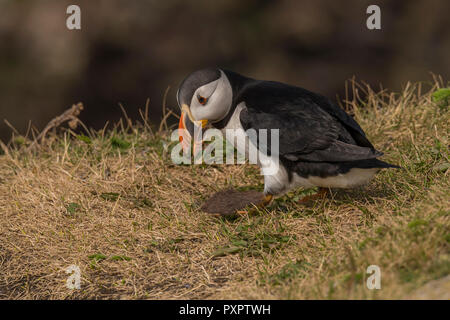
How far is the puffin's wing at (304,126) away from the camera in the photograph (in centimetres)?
407

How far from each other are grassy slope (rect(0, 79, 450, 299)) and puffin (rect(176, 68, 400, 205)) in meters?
0.26

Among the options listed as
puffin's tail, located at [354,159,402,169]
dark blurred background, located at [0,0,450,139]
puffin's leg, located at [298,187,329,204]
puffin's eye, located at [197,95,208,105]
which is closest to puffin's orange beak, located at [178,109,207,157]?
puffin's eye, located at [197,95,208,105]

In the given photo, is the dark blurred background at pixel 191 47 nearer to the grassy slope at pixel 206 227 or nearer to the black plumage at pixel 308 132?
the grassy slope at pixel 206 227

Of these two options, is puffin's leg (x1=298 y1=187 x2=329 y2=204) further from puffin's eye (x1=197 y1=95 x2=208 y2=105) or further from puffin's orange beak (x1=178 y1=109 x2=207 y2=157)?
puffin's eye (x1=197 y1=95 x2=208 y2=105)

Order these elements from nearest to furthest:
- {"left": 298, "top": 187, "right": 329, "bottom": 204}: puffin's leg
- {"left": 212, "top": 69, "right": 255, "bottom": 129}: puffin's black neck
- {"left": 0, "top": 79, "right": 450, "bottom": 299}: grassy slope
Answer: {"left": 0, "top": 79, "right": 450, "bottom": 299}: grassy slope
{"left": 212, "top": 69, "right": 255, "bottom": 129}: puffin's black neck
{"left": 298, "top": 187, "right": 329, "bottom": 204}: puffin's leg

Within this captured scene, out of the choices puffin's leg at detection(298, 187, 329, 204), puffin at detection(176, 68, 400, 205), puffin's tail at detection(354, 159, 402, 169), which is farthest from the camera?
puffin's leg at detection(298, 187, 329, 204)

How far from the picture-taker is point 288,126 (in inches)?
163

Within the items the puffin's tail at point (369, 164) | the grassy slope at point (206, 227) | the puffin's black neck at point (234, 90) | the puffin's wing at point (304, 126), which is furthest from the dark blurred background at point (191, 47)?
the puffin's tail at point (369, 164)

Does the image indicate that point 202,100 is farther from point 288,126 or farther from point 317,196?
point 317,196

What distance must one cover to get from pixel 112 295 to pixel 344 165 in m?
1.72

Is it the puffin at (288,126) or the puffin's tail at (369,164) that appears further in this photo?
the puffin at (288,126)

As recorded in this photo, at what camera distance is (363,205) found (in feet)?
13.6

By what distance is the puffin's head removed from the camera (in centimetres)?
427
